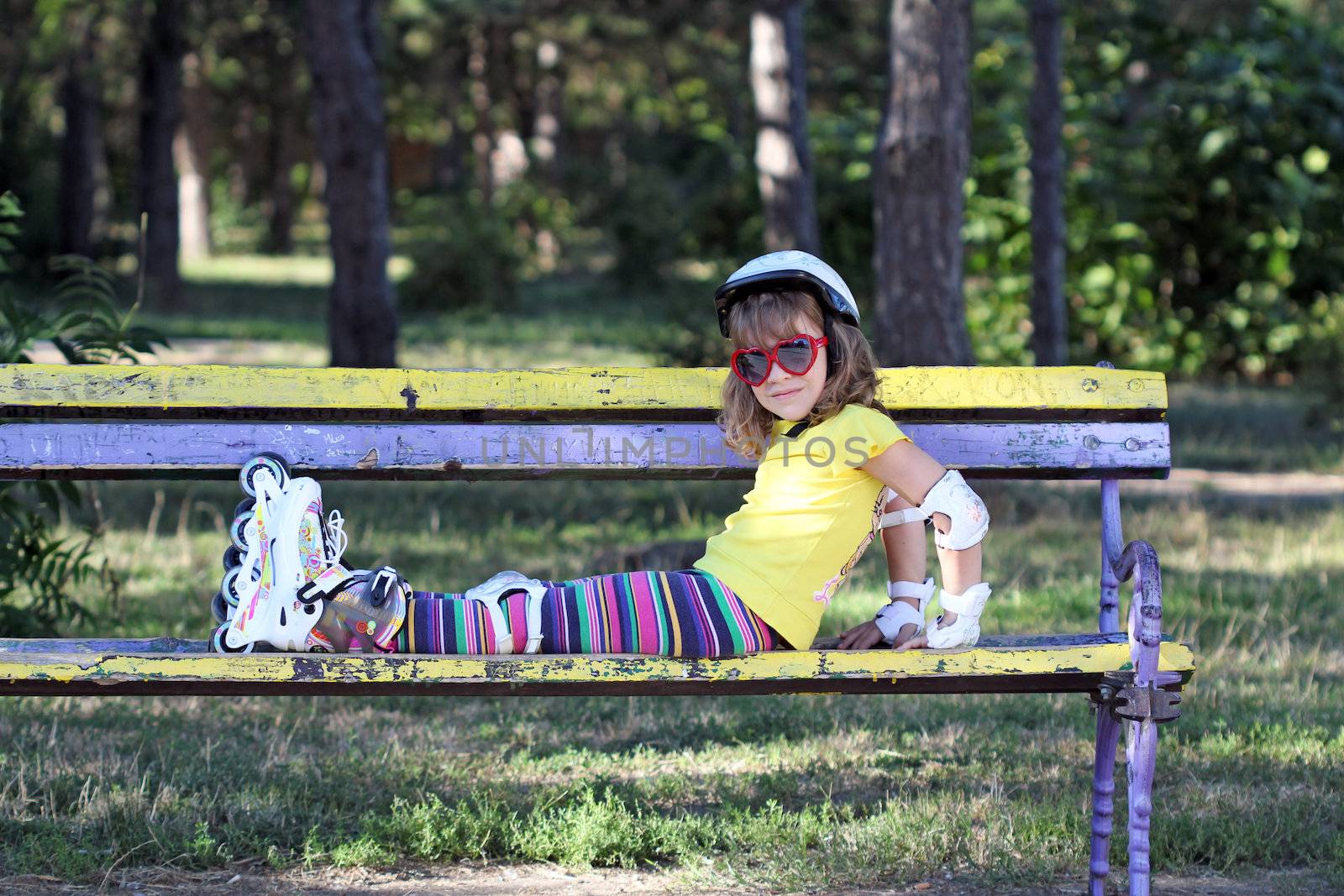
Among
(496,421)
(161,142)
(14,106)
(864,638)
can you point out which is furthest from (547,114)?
(864,638)

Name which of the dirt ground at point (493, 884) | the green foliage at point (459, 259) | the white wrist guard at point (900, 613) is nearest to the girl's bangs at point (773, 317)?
the white wrist guard at point (900, 613)

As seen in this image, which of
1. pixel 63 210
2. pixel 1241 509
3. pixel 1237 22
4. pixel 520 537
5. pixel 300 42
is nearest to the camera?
pixel 520 537

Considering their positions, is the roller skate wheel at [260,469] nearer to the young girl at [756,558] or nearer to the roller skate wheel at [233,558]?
the young girl at [756,558]

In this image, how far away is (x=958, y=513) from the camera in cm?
326

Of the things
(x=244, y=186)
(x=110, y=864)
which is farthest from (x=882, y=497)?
(x=244, y=186)

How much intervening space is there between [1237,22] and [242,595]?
14.1 metres

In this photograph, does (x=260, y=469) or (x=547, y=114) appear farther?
(x=547, y=114)

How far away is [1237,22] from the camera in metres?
15.0

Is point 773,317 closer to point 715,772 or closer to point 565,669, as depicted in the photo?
point 565,669

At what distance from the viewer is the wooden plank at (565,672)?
3.07 meters

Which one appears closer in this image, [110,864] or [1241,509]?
[110,864]

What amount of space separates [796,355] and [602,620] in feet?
2.35

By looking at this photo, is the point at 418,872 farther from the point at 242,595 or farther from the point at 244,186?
the point at 244,186

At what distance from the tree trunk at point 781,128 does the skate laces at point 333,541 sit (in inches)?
399
